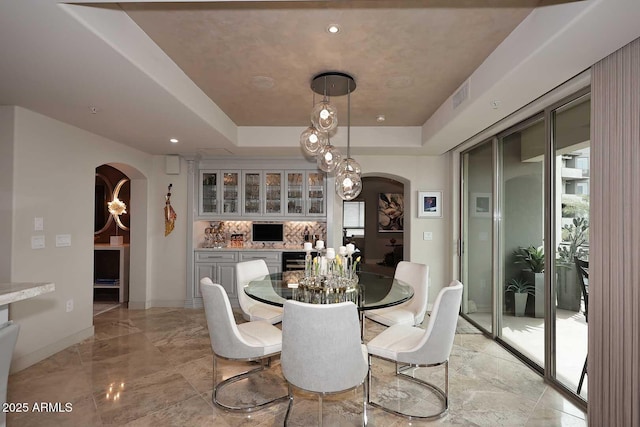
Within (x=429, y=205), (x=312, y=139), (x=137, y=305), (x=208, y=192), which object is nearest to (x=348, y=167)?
(x=312, y=139)

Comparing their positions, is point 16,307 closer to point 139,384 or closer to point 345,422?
point 139,384

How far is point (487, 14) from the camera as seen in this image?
7.25ft

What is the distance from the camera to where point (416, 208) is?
5.50m

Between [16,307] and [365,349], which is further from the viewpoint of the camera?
[16,307]

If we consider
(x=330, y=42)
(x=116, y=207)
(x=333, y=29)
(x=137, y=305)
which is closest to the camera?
(x=333, y=29)

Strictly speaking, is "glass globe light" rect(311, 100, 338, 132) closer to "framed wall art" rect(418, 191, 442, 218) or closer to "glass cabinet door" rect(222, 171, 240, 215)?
"framed wall art" rect(418, 191, 442, 218)

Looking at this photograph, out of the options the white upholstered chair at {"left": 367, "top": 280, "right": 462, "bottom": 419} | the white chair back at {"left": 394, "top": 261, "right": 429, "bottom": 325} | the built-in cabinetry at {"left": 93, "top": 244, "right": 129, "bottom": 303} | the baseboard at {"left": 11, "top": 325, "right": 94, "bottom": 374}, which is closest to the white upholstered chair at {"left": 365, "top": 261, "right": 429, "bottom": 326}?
the white chair back at {"left": 394, "top": 261, "right": 429, "bottom": 325}

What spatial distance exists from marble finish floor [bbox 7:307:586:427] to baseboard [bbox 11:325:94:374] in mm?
70

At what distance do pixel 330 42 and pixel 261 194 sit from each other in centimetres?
343

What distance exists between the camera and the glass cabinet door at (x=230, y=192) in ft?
18.7

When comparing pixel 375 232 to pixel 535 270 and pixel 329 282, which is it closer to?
pixel 535 270

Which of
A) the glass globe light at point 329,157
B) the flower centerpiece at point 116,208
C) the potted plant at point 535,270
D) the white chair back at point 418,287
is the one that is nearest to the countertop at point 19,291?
the glass globe light at point 329,157

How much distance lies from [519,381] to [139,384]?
3.28 m

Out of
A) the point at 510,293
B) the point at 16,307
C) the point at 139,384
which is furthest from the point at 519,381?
the point at 16,307
